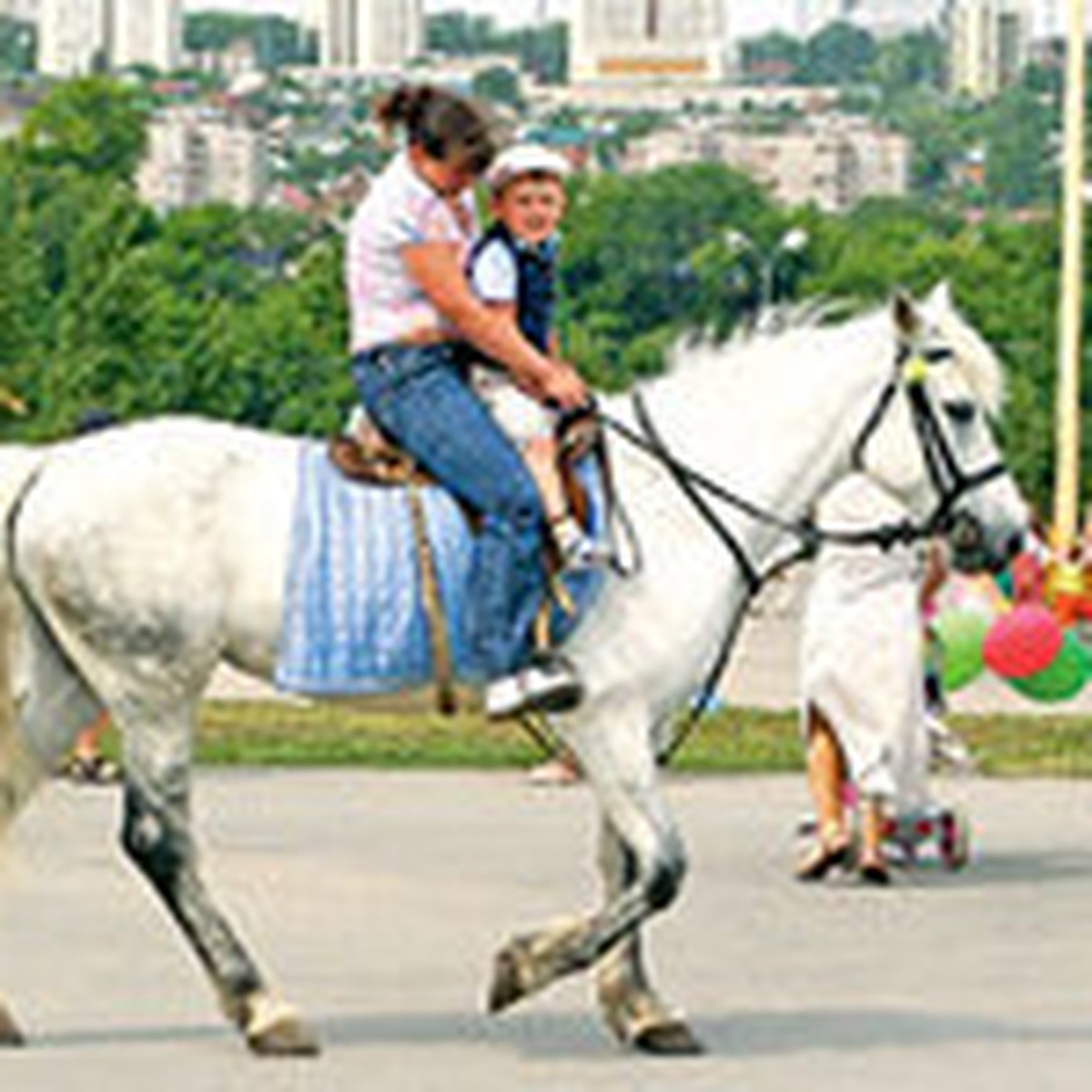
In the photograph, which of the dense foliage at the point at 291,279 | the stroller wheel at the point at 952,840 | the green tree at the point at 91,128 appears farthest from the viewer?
the green tree at the point at 91,128

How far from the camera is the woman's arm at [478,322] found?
13.4 m

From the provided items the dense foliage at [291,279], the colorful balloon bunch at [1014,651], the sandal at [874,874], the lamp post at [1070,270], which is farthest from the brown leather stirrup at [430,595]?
the dense foliage at [291,279]

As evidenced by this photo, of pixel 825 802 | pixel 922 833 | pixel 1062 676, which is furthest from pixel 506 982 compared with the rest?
pixel 1062 676

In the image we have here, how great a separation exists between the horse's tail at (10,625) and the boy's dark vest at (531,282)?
4.59 feet

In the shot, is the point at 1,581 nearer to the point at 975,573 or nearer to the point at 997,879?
the point at 975,573

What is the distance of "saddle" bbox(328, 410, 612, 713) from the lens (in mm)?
13500

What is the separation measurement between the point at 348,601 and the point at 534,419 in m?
0.73

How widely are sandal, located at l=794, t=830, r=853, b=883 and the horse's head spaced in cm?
433

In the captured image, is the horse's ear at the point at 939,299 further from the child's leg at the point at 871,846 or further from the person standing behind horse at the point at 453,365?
the child's leg at the point at 871,846

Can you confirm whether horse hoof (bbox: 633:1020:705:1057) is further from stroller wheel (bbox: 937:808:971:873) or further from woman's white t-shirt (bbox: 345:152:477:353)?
stroller wheel (bbox: 937:808:971:873)

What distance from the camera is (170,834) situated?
13.6 metres

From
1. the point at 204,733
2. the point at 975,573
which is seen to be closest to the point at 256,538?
the point at 975,573

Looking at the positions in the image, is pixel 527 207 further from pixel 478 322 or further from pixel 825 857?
pixel 825 857

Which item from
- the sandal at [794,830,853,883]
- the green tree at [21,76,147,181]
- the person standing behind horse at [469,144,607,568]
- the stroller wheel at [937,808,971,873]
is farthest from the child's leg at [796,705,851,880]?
the green tree at [21,76,147,181]
